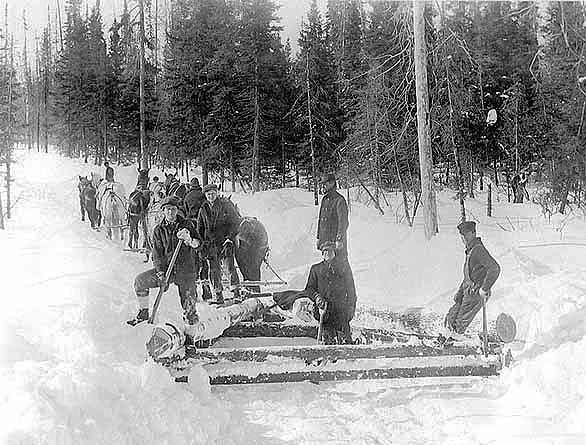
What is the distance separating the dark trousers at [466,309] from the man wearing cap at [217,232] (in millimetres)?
3724

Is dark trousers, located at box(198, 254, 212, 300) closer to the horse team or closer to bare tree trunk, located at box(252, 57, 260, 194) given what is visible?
the horse team

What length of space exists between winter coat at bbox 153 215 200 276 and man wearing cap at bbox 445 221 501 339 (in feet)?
11.0

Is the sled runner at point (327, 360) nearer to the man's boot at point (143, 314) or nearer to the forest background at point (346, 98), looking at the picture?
the man's boot at point (143, 314)

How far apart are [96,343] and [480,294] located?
4.19 metres

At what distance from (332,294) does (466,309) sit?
1.58 meters

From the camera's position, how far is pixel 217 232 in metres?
9.71

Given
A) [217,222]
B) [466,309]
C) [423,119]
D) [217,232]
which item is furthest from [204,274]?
[423,119]

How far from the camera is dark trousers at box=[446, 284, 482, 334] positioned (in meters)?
6.70

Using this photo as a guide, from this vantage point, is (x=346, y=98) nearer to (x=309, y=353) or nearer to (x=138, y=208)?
(x=138, y=208)

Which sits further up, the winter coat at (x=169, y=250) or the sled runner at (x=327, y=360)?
the winter coat at (x=169, y=250)

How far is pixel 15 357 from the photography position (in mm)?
4801

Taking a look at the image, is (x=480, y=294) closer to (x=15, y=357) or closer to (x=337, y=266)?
(x=337, y=266)

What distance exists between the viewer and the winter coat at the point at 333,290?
6863 millimetres

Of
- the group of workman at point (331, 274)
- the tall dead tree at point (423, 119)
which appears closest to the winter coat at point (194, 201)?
the group of workman at point (331, 274)
